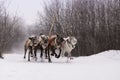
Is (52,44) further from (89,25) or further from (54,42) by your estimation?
(89,25)

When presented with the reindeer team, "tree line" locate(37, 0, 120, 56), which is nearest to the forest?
"tree line" locate(37, 0, 120, 56)

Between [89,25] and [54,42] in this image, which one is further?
[89,25]

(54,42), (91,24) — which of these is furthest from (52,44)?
(91,24)

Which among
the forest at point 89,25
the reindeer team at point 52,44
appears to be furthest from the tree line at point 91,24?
the reindeer team at point 52,44

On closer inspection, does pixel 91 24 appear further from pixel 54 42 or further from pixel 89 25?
pixel 54 42

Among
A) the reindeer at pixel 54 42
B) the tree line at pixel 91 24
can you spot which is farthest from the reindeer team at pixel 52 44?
the tree line at pixel 91 24

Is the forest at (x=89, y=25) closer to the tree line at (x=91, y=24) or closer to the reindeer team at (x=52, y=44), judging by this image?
the tree line at (x=91, y=24)

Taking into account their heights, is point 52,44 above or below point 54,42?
below

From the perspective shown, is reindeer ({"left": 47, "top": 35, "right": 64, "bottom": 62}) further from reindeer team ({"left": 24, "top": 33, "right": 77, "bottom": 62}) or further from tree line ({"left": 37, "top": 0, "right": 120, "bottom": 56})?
tree line ({"left": 37, "top": 0, "right": 120, "bottom": 56})

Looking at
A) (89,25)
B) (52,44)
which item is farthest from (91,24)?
(52,44)

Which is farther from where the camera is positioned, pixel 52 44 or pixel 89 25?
pixel 89 25

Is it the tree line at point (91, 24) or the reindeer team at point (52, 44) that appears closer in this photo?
the reindeer team at point (52, 44)

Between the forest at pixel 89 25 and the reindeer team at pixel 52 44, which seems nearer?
the reindeer team at pixel 52 44

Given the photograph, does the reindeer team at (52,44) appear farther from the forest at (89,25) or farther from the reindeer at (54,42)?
the forest at (89,25)
